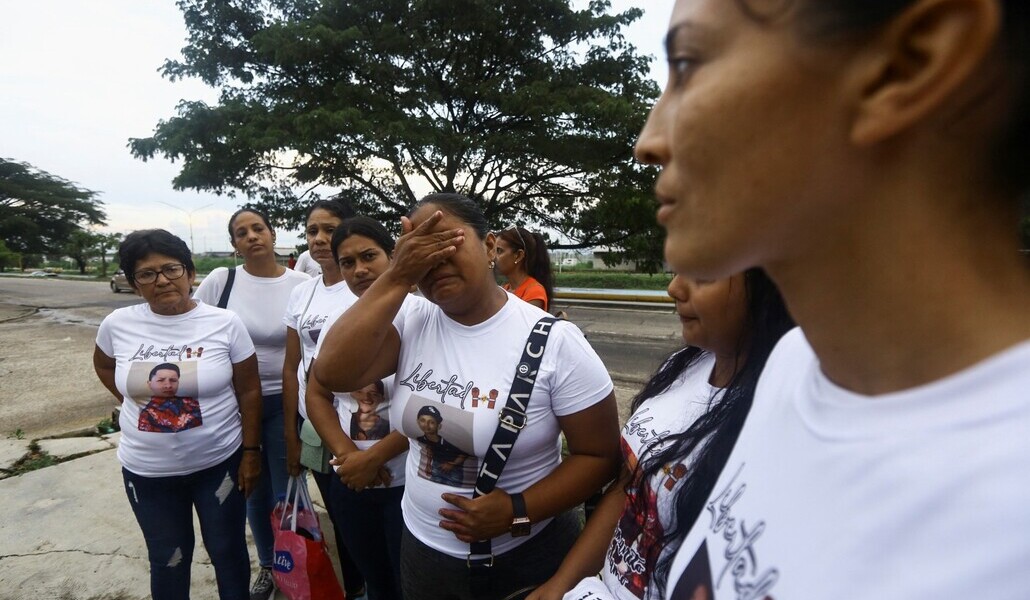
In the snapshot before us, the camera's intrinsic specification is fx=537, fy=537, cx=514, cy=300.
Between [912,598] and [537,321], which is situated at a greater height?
[912,598]

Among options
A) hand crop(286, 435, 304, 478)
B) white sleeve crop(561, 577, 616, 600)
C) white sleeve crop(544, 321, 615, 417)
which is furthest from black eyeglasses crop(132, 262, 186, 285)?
white sleeve crop(561, 577, 616, 600)

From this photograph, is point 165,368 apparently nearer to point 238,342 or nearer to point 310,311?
point 238,342

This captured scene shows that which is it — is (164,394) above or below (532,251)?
above

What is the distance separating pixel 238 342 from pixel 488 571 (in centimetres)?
167

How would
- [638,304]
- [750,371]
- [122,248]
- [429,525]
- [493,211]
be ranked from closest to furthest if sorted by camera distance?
1. [750,371]
2. [429,525]
3. [122,248]
4. [493,211]
5. [638,304]

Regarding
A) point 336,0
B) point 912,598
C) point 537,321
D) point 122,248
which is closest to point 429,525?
point 537,321

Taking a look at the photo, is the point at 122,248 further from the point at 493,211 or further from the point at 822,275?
the point at 493,211

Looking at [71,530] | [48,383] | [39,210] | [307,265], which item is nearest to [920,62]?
[307,265]

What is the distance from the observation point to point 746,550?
61 cm

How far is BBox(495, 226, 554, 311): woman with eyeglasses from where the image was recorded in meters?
3.73

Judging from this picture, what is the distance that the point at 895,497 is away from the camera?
1.49ft

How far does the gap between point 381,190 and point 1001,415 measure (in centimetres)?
1348

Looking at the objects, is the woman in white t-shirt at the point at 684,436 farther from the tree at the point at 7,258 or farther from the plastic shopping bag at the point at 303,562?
the tree at the point at 7,258

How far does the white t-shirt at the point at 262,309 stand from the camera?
9.94 ft
